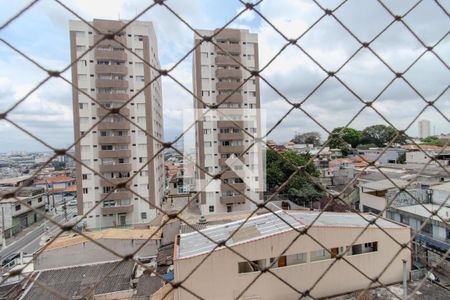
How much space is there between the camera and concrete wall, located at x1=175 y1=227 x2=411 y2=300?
2.53m

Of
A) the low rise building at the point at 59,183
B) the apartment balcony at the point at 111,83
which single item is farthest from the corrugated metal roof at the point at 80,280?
the low rise building at the point at 59,183

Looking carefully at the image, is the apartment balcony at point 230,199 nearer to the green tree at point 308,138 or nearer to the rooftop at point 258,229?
the rooftop at point 258,229

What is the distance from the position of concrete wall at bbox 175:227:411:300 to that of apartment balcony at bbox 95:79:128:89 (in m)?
5.41

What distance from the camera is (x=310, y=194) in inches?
302

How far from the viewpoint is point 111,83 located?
6656 mm

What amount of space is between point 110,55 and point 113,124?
171 cm

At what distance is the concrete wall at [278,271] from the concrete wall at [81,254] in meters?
2.14

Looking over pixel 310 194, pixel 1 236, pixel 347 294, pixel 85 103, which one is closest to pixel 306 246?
pixel 347 294

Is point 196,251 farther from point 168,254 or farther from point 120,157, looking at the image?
point 120,157

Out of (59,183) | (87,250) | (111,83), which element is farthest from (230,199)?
(59,183)

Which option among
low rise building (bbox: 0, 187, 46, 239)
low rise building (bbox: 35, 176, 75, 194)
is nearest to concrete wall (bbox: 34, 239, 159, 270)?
low rise building (bbox: 0, 187, 46, 239)

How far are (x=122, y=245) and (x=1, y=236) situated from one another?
190 inches

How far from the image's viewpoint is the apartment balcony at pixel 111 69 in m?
6.62

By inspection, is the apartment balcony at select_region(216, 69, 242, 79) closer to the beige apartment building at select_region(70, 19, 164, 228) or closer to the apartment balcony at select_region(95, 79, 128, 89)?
the beige apartment building at select_region(70, 19, 164, 228)
